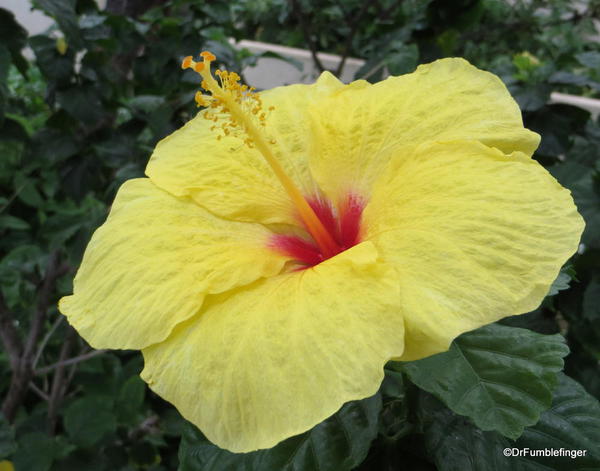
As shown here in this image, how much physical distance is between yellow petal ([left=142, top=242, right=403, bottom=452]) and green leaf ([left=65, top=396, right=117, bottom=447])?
1.04 metres

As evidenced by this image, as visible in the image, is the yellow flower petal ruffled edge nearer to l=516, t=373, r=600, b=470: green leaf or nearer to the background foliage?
the background foliage

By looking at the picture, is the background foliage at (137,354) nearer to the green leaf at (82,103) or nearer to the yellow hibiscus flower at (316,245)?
the green leaf at (82,103)

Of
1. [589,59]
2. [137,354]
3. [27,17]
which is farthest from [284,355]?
[27,17]

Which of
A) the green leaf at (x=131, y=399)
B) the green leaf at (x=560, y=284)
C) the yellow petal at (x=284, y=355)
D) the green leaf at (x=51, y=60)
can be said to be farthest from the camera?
the green leaf at (x=131, y=399)

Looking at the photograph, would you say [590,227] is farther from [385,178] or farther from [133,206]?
[133,206]

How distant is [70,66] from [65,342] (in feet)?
2.85

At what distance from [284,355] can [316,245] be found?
33cm

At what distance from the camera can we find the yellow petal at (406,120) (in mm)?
774

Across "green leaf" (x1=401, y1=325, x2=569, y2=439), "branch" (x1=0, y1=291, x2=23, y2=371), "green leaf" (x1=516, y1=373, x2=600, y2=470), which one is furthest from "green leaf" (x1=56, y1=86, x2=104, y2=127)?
"green leaf" (x1=516, y1=373, x2=600, y2=470)

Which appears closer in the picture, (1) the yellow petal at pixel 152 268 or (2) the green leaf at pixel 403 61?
(1) the yellow petal at pixel 152 268

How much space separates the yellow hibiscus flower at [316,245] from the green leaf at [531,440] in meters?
0.25

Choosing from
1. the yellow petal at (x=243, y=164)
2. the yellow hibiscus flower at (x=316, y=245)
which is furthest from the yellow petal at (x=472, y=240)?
the yellow petal at (x=243, y=164)

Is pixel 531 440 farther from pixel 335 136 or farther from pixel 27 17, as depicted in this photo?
pixel 27 17

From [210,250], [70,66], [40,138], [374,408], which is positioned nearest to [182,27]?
[70,66]
